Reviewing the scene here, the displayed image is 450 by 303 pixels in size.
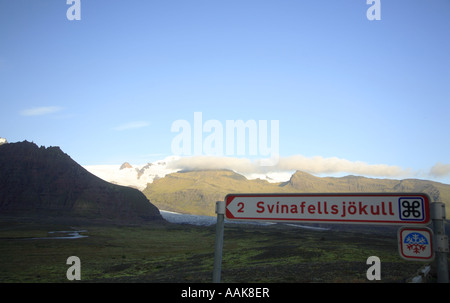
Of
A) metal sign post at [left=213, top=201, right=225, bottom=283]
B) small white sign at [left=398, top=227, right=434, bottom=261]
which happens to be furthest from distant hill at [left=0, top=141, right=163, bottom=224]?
small white sign at [left=398, top=227, right=434, bottom=261]

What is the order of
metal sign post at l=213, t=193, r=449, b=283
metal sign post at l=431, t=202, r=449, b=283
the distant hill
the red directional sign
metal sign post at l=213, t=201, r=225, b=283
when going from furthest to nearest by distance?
1. the distant hill
2. metal sign post at l=213, t=201, r=225, b=283
3. the red directional sign
4. metal sign post at l=213, t=193, r=449, b=283
5. metal sign post at l=431, t=202, r=449, b=283

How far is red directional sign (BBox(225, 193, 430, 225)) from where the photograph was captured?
5656 mm

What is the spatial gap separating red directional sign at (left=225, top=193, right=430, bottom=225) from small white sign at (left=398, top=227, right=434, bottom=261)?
0.19 m

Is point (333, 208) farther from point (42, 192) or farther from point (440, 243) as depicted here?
point (42, 192)

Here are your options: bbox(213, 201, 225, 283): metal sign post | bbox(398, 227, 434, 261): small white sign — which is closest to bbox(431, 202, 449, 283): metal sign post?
bbox(398, 227, 434, 261): small white sign

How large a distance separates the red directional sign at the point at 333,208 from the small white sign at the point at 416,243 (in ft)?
0.61

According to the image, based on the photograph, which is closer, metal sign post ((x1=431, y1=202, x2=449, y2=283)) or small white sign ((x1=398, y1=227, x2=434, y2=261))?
metal sign post ((x1=431, y1=202, x2=449, y2=283))

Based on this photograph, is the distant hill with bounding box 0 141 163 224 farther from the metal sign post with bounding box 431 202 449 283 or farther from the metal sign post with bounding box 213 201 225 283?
the metal sign post with bounding box 431 202 449 283

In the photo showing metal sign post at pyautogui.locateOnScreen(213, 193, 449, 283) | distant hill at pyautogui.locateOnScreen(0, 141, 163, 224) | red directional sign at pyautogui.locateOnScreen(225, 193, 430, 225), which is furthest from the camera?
distant hill at pyautogui.locateOnScreen(0, 141, 163, 224)

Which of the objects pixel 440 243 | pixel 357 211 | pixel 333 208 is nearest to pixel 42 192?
pixel 333 208

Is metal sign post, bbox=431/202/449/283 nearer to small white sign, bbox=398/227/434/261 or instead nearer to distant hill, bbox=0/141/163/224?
small white sign, bbox=398/227/434/261

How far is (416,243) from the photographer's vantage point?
18.3ft

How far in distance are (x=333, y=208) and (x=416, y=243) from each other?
5.17 ft

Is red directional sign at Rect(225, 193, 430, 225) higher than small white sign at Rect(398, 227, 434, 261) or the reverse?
higher
